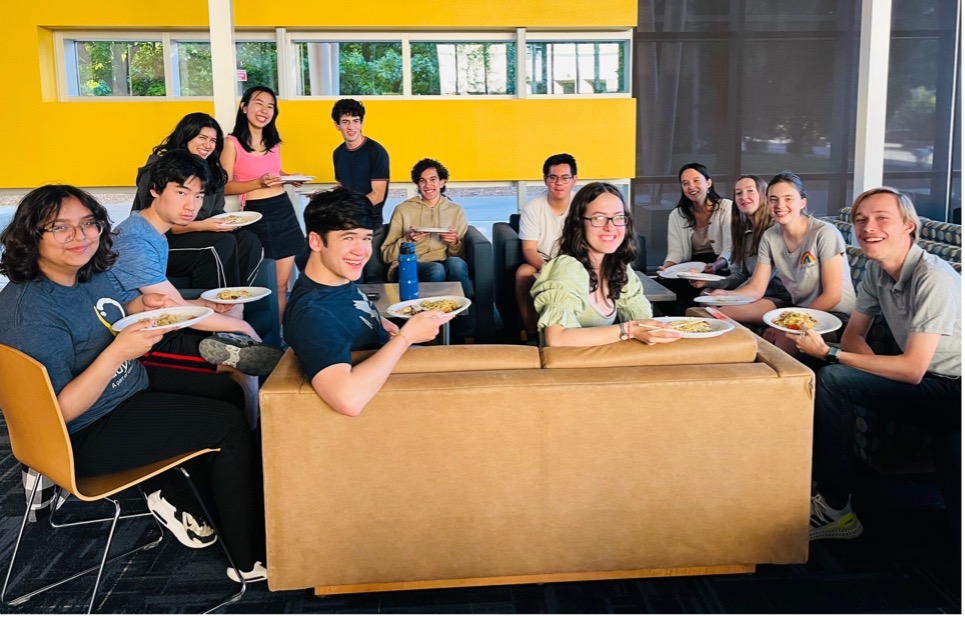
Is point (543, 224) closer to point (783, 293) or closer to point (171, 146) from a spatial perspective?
point (783, 293)

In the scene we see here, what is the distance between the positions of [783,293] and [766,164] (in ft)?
11.4

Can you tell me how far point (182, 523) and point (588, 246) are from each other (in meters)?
1.65

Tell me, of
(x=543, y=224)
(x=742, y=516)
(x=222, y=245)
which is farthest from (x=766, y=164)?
(x=742, y=516)

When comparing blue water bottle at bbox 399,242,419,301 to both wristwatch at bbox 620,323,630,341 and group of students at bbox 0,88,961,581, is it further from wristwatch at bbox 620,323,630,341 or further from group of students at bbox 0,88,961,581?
wristwatch at bbox 620,323,630,341

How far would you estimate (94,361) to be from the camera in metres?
2.54

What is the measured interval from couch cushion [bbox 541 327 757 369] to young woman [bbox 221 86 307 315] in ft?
9.47

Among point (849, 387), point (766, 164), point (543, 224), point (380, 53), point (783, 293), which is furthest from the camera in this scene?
point (766, 164)

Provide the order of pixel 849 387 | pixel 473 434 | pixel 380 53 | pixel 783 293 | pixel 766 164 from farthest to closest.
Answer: pixel 766 164, pixel 380 53, pixel 783 293, pixel 849 387, pixel 473 434

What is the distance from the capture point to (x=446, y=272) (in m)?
5.67

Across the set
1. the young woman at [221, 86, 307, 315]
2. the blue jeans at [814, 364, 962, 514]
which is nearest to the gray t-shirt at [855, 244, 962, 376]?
the blue jeans at [814, 364, 962, 514]

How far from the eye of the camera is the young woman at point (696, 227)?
5.44 meters

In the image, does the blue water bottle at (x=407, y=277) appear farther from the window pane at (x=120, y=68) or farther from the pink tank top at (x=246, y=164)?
the window pane at (x=120, y=68)

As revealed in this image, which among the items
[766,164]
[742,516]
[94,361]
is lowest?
[742,516]

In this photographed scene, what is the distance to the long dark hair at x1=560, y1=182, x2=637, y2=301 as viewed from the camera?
313cm
